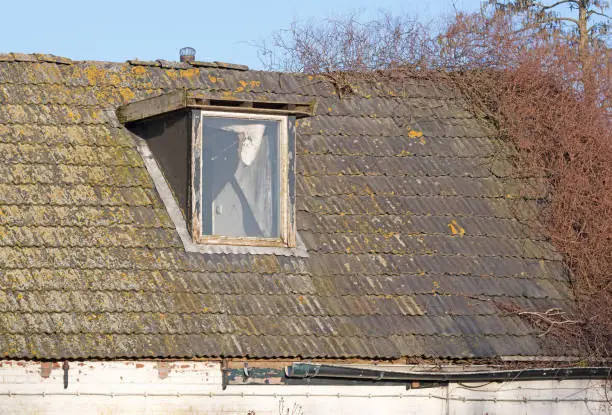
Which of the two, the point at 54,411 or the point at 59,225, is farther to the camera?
the point at 59,225

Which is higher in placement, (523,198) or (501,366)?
(523,198)

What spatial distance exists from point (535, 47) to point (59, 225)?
705cm

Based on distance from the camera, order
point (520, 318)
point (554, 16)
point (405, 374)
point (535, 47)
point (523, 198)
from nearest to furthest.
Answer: point (405, 374)
point (520, 318)
point (523, 198)
point (535, 47)
point (554, 16)

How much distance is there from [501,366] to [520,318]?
0.69 meters

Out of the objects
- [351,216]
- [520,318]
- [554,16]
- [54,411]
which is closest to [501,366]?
[520,318]

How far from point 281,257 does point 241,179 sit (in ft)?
3.36

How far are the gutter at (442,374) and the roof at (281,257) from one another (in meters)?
0.16

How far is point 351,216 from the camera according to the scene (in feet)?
39.0

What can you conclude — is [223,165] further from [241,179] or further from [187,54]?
[187,54]

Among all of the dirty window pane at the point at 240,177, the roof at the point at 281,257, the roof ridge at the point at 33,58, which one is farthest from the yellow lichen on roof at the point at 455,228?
the roof ridge at the point at 33,58

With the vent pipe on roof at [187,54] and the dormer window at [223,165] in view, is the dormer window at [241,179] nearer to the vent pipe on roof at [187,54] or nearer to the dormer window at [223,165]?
the dormer window at [223,165]

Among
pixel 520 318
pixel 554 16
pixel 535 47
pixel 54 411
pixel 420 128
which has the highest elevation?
pixel 554 16

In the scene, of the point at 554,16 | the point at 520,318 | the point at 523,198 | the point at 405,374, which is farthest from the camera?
the point at 554,16

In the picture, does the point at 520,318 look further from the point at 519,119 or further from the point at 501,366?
the point at 519,119
